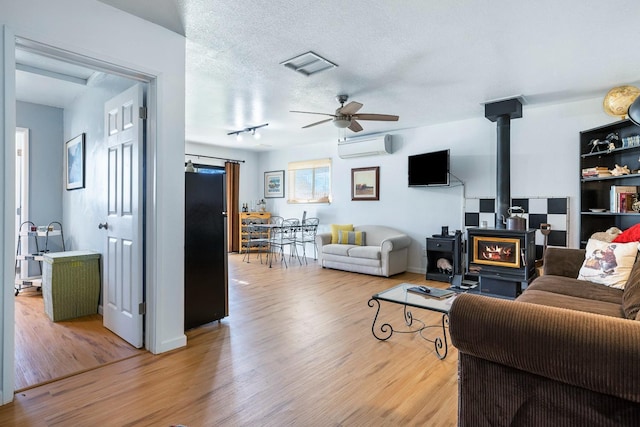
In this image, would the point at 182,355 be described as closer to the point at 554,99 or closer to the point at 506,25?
the point at 506,25

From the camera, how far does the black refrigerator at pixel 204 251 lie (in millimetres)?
2904

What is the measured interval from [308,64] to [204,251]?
200 cm

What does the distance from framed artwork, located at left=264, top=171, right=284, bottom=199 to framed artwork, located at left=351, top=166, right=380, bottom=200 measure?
6.80 ft

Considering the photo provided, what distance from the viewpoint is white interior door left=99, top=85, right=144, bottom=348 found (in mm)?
2559

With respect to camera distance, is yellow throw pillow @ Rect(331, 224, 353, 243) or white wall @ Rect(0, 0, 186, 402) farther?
yellow throw pillow @ Rect(331, 224, 353, 243)

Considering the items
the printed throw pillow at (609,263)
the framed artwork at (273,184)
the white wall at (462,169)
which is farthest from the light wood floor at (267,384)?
the framed artwork at (273,184)

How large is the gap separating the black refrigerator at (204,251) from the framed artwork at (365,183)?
144 inches

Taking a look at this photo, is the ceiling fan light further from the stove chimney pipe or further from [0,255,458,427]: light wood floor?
[0,255,458,427]: light wood floor

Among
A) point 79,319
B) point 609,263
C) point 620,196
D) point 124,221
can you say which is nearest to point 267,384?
point 124,221

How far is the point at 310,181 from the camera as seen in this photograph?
7.35 m

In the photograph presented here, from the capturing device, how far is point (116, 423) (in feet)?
5.54

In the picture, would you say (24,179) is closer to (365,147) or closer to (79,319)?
(79,319)

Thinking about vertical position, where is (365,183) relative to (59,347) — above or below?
above

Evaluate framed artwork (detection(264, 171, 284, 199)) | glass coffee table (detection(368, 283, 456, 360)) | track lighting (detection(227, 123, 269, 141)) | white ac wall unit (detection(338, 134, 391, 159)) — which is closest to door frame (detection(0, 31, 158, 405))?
glass coffee table (detection(368, 283, 456, 360))
